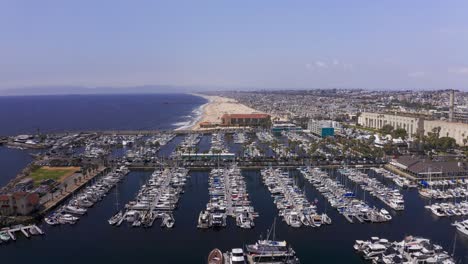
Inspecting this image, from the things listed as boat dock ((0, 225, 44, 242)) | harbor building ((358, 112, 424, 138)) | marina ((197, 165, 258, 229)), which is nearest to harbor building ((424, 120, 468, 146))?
harbor building ((358, 112, 424, 138))

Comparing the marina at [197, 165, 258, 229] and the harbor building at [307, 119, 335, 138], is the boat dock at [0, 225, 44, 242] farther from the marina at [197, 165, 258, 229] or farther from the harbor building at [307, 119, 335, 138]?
the harbor building at [307, 119, 335, 138]

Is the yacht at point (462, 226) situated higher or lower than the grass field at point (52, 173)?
lower

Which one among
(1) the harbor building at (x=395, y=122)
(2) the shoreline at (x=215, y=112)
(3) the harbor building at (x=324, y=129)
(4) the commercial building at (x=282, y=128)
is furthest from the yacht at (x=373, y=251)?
(2) the shoreline at (x=215, y=112)

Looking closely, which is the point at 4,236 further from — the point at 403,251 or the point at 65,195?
the point at 403,251

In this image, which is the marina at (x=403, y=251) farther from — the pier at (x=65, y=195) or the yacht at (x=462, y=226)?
the pier at (x=65, y=195)

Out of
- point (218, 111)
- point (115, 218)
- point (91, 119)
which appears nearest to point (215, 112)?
point (218, 111)

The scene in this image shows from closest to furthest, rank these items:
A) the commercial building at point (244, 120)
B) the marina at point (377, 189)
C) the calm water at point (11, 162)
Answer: the marina at point (377, 189)
the calm water at point (11, 162)
the commercial building at point (244, 120)
